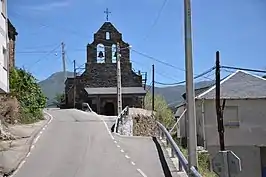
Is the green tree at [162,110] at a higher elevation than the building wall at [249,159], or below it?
higher

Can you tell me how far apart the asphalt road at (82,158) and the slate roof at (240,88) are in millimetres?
10884

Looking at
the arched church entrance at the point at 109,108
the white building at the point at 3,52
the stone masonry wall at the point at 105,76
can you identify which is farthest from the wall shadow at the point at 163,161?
the stone masonry wall at the point at 105,76

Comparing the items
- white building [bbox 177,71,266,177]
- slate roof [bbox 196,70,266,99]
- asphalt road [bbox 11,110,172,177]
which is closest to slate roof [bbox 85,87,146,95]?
slate roof [bbox 196,70,266,99]

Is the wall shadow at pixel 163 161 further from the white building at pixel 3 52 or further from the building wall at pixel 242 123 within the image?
the building wall at pixel 242 123

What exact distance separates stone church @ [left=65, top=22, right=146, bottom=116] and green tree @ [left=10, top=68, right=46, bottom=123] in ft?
80.8

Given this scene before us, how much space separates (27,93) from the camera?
39719mm

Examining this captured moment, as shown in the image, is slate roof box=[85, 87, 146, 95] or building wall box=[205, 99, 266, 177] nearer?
building wall box=[205, 99, 266, 177]

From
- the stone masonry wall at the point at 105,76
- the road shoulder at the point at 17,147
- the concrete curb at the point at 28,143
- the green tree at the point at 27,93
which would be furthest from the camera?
the stone masonry wall at the point at 105,76

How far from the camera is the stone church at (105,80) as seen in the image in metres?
67.0

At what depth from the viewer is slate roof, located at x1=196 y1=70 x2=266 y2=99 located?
37.2m

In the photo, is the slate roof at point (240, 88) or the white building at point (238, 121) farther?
the slate roof at point (240, 88)

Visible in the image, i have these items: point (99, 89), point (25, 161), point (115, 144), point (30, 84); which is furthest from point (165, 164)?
point (99, 89)

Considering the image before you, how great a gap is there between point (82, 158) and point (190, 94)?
7.89 m

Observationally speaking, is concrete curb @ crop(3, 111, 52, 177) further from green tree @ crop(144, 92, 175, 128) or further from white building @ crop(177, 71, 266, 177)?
green tree @ crop(144, 92, 175, 128)
